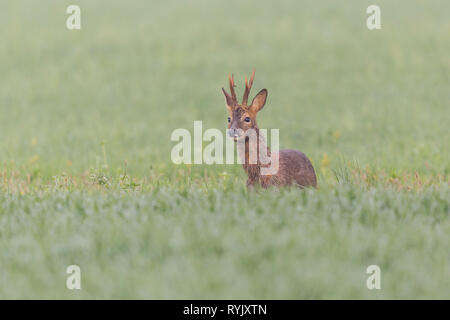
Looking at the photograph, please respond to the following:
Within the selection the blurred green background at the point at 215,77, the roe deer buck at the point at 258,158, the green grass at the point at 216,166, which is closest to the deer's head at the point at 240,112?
the roe deer buck at the point at 258,158

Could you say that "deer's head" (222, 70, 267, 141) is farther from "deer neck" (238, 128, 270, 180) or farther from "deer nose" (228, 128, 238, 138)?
"deer neck" (238, 128, 270, 180)

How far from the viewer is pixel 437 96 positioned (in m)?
18.1

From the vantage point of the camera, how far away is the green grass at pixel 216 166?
5.61m

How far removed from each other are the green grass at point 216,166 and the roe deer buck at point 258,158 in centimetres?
24

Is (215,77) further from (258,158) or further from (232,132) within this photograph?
(232,132)

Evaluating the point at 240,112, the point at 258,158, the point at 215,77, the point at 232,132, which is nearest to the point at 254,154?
the point at 258,158

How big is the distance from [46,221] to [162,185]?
199 centimetres

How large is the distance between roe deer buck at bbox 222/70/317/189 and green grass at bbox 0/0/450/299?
0.24 metres

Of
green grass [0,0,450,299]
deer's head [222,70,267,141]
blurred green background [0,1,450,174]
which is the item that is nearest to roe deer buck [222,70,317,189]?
deer's head [222,70,267,141]

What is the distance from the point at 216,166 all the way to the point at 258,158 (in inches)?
134

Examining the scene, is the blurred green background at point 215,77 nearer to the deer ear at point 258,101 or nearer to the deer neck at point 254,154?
the deer neck at point 254,154

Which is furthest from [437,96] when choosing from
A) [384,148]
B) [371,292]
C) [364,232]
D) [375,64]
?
[371,292]

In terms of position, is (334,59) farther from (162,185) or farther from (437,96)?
(162,185)

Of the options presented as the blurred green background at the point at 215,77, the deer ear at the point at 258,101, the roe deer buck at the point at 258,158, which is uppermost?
the blurred green background at the point at 215,77
